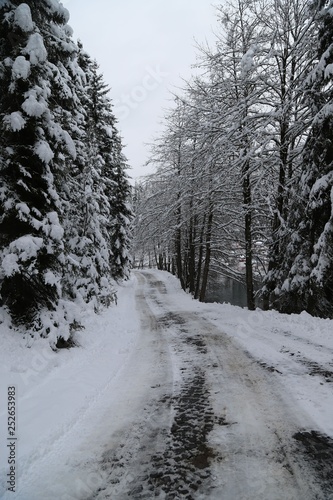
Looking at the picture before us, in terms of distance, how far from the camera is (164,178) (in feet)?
81.7

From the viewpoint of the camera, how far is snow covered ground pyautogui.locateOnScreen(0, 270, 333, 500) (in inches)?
110

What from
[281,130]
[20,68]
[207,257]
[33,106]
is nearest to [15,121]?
[33,106]

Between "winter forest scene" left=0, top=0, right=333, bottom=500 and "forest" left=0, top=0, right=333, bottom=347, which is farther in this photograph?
"forest" left=0, top=0, right=333, bottom=347

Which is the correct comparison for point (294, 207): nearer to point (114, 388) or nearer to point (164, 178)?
point (114, 388)

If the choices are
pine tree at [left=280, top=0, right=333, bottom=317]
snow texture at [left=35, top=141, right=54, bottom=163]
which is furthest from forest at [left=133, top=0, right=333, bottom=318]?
snow texture at [left=35, top=141, right=54, bottom=163]

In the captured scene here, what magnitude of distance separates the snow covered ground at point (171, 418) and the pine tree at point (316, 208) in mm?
2099

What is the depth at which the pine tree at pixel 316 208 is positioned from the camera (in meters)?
9.27

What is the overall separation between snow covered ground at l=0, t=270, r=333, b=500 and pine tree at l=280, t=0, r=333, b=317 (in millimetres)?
2099

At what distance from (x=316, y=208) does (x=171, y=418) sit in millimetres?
7993

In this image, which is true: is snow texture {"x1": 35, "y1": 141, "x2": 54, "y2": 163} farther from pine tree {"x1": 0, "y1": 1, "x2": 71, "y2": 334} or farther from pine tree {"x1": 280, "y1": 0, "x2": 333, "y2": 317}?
pine tree {"x1": 280, "y1": 0, "x2": 333, "y2": 317}

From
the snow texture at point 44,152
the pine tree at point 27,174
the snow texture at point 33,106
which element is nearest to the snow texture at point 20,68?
the pine tree at point 27,174

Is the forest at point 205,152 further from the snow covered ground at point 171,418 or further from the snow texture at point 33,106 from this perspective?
the snow covered ground at point 171,418

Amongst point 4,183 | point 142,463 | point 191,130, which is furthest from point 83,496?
point 191,130

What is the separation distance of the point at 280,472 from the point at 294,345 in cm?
467
